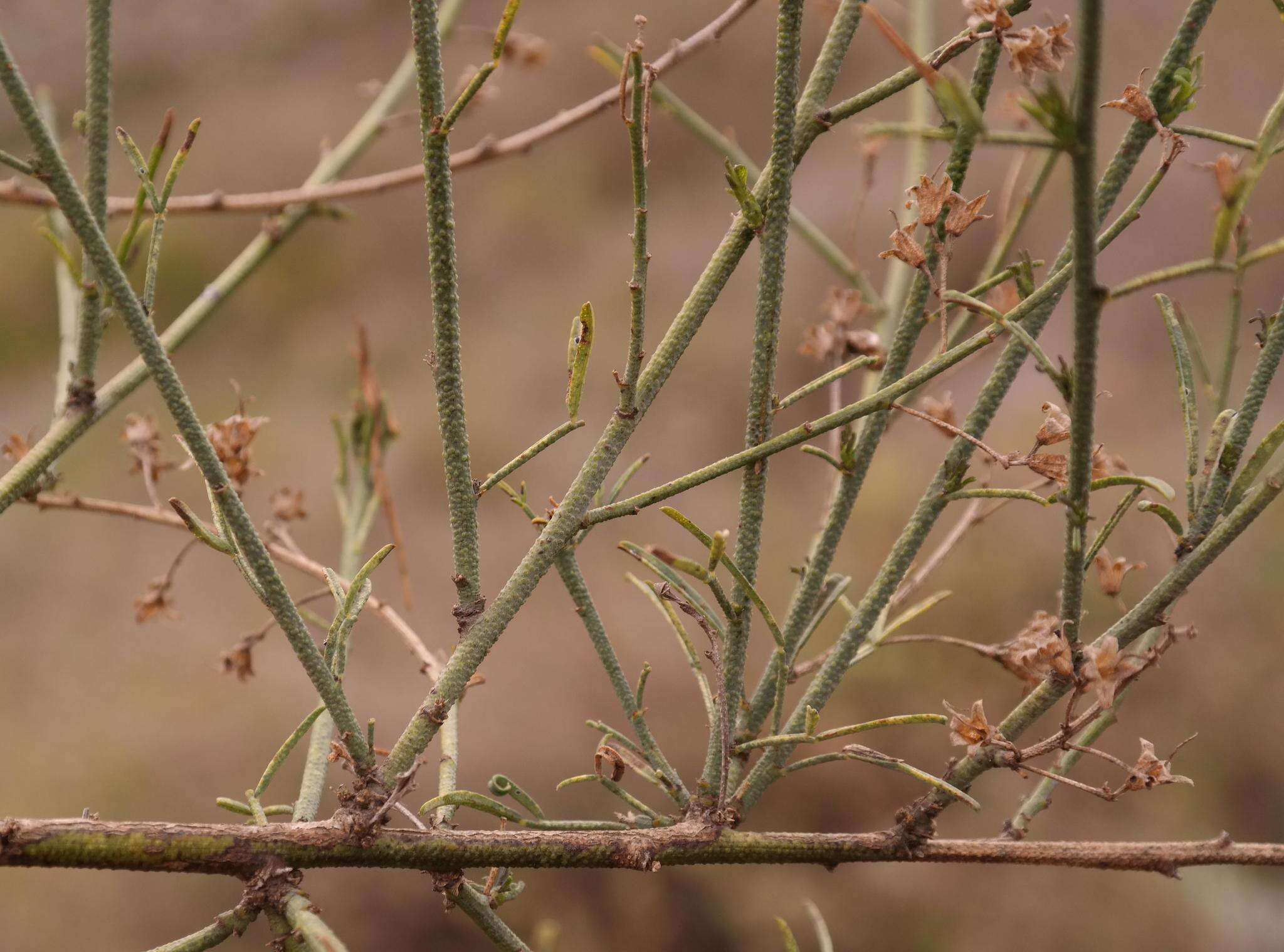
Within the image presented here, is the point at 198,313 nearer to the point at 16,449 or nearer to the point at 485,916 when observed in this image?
the point at 16,449

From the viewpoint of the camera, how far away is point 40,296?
1149 millimetres

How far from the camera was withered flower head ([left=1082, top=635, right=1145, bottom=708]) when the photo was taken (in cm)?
17

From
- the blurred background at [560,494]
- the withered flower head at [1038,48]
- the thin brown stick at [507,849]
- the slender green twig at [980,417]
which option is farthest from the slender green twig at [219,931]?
the blurred background at [560,494]

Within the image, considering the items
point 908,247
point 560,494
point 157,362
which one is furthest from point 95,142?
point 560,494

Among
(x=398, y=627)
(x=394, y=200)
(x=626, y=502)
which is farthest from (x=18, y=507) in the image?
(x=626, y=502)

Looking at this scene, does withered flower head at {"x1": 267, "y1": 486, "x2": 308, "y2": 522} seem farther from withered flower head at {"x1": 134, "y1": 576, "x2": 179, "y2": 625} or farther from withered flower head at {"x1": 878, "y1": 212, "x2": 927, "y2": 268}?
withered flower head at {"x1": 878, "y1": 212, "x2": 927, "y2": 268}

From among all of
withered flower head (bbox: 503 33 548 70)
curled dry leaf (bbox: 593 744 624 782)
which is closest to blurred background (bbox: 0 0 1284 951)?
withered flower head (bbox: 503 33 548 70)

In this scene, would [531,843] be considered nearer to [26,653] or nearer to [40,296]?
[26,653]

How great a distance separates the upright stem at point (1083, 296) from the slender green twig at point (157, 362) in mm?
136

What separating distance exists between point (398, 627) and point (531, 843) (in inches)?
3.9

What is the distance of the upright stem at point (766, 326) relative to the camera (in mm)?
178

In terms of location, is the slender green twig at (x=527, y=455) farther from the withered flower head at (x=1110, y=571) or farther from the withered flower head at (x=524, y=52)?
the withered flower head at (x=524, y=52)

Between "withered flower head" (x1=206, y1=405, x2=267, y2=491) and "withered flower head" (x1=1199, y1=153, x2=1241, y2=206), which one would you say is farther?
"withered flower head" (x1=206, y1=405, x2=267, y2=491)

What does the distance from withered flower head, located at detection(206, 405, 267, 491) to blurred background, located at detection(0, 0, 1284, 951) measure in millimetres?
223
